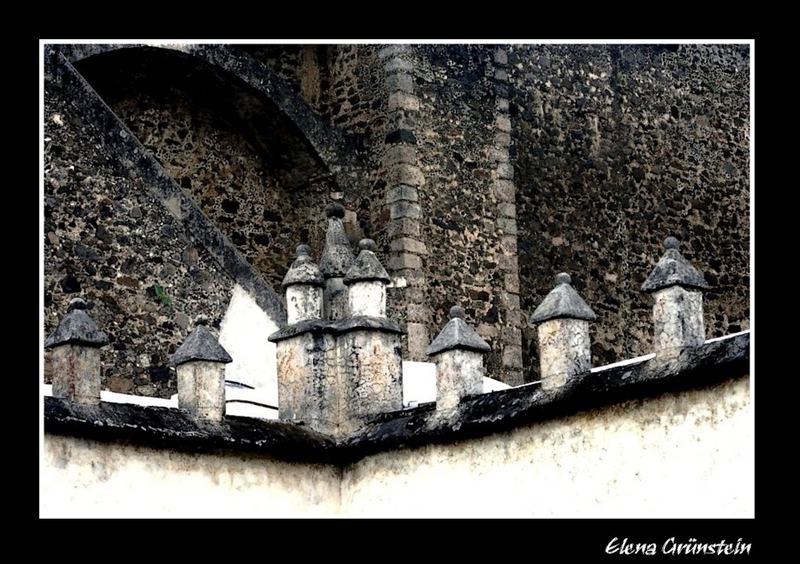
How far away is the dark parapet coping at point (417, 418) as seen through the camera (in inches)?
563

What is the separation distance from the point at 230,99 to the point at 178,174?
2.81 ft

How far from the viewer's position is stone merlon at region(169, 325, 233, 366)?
1545 centimetres

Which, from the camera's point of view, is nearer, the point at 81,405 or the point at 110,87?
the point at 81,405

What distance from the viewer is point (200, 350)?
50.7 feet

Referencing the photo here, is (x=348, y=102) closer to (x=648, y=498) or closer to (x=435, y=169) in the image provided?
(x=435, y=169)

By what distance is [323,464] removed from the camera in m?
16.1

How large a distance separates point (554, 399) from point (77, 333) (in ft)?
10.2

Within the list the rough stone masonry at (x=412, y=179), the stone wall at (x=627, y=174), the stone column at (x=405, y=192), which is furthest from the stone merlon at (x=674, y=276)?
the stone wall at (x=627, y=174)

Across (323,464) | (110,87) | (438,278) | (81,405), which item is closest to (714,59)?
(438,278)

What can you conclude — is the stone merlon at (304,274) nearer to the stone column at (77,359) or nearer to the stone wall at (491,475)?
the stone wall at (491,475)

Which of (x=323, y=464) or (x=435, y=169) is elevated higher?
(x=435, y=169)

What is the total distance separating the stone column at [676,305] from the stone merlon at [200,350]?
9.57 feet

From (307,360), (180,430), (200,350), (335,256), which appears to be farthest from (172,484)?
(335,256)

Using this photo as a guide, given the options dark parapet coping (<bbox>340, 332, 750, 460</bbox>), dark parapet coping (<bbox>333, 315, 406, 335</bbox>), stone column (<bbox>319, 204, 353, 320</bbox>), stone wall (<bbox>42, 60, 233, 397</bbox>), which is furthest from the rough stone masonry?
dark parapet coping (<bbox>340, 332, 750, 460</bbox>)
